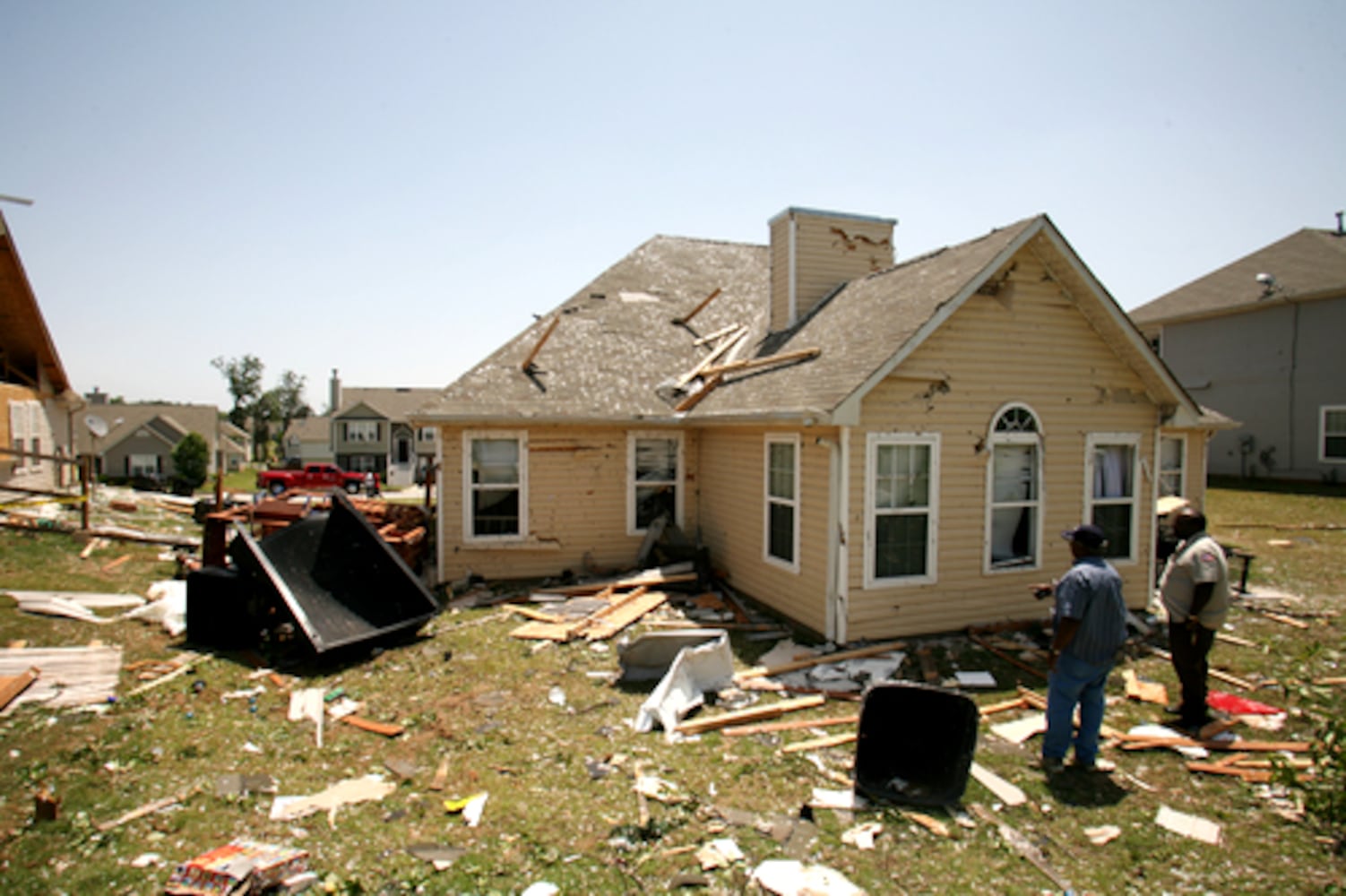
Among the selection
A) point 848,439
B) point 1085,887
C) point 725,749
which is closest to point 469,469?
point 848,439

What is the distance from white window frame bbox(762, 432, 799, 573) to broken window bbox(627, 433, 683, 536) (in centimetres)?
290

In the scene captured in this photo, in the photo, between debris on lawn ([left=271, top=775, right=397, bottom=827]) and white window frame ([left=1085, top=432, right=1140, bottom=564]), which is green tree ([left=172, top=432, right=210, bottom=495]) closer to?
debris on lawn ([left=271, top=775, right=397, bottom=827])

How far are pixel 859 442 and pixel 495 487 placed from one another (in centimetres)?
649

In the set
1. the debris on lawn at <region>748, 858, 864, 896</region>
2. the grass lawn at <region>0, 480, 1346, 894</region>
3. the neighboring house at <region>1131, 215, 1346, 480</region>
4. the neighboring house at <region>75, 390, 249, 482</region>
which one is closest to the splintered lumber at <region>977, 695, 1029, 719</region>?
the grass lawn at <region>0, 480, 1346, 894</region>

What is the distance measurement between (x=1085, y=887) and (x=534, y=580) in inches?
371

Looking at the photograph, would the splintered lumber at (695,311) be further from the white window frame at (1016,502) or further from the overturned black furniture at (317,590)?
the overturned black furniture at (317,590)

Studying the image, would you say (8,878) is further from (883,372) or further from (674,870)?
(883,372)

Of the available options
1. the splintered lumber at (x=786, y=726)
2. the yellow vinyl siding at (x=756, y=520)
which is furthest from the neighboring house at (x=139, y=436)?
the splintered lumber at (x=786, y=726)

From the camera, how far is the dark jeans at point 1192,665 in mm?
6449

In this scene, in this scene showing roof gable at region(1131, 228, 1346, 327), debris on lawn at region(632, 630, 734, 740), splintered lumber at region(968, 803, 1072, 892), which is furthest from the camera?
roof gable at region(1131, 228, 1346, 327)

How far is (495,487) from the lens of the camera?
12.3 metres

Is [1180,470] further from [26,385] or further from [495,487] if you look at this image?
[26,385]

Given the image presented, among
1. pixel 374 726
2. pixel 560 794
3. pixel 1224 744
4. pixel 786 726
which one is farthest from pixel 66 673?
pixel 1224 744

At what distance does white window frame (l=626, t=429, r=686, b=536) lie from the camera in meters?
12.8
